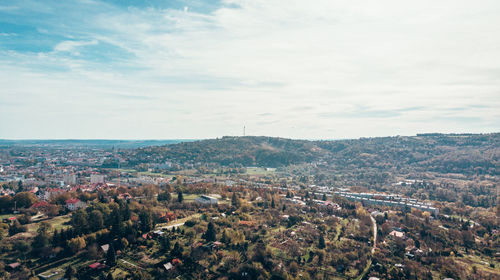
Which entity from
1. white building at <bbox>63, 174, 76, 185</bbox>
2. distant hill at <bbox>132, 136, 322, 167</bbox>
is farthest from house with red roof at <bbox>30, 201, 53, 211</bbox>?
distant hill at <bbox>132, 136, 322, 167</bbox>

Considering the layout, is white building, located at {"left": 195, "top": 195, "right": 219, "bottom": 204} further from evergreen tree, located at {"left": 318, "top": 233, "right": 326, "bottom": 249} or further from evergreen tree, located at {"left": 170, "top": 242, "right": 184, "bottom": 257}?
evergreen tree, located at {"left": 318, "top": 233, "right": 326, "bottom": 249}

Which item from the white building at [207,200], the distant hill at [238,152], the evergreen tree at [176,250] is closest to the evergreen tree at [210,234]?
the evergreen tree at [176,250]

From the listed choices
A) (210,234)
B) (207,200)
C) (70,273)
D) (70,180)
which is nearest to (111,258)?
(70,273)

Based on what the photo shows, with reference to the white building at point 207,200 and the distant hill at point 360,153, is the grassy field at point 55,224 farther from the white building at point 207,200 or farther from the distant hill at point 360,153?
the distant hill at point 360,153

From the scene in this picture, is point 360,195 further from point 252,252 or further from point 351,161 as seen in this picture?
point 351,161

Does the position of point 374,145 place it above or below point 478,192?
above

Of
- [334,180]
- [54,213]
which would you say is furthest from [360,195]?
[54,213]

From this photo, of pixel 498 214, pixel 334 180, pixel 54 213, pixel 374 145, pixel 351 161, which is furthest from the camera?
pixel 374 145

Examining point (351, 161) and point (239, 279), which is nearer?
point (239, 279)
